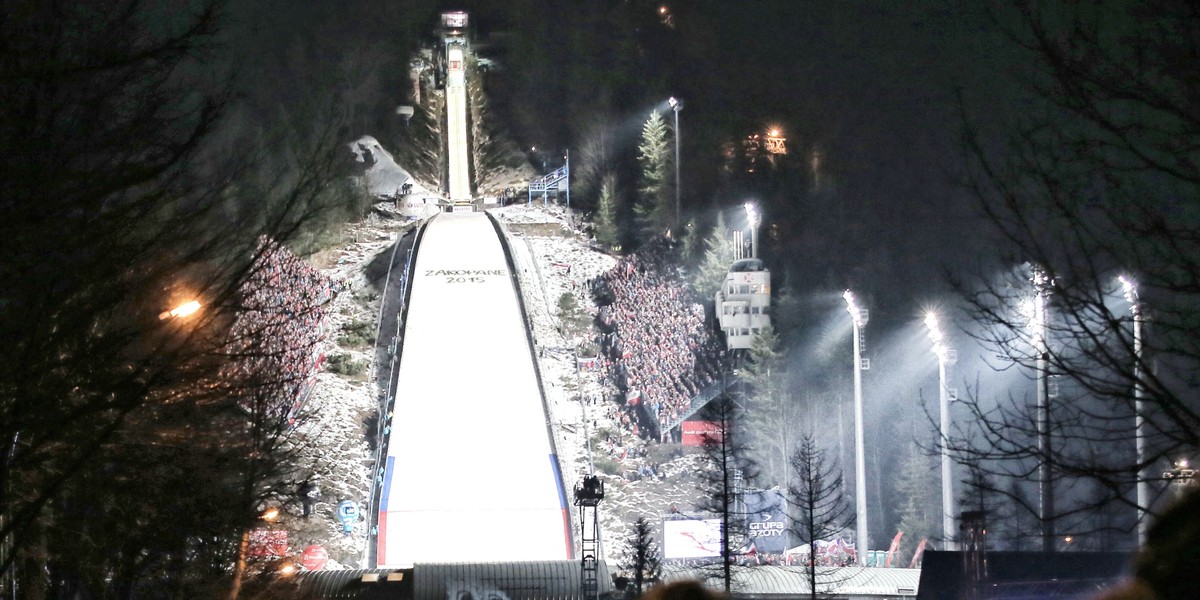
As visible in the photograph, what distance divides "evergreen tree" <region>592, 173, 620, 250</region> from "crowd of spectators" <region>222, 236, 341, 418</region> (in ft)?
54.0

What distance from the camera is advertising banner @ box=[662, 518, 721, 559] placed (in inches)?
1247

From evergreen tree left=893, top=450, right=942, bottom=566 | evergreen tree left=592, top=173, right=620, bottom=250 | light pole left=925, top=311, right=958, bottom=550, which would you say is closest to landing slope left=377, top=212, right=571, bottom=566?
light pole left=925, top=311, right=958, bottom=550

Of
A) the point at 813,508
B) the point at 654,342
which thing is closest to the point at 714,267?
→ the point at 654,342

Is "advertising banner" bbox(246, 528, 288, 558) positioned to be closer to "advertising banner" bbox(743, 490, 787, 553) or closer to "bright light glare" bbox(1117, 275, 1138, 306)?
"advertising banner" bbox(743, 490, 787, 553)

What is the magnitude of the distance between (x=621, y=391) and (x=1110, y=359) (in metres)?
40.8

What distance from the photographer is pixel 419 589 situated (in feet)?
82.8

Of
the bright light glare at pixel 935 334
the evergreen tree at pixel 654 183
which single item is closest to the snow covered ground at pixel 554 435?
the bright light glare at pixel 935 334

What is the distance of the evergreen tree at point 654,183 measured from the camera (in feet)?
241

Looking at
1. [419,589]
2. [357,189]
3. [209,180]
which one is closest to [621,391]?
[419,589]

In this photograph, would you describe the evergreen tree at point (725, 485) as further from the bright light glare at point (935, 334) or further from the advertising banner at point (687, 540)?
the bright light glare at point (935, 334)

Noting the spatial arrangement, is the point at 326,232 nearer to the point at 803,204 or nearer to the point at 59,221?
the point at 803,204

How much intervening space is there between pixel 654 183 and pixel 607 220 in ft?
26.1

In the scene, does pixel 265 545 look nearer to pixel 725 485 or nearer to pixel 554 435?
pixel 725 485

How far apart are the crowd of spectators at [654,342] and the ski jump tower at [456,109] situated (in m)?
13.1
